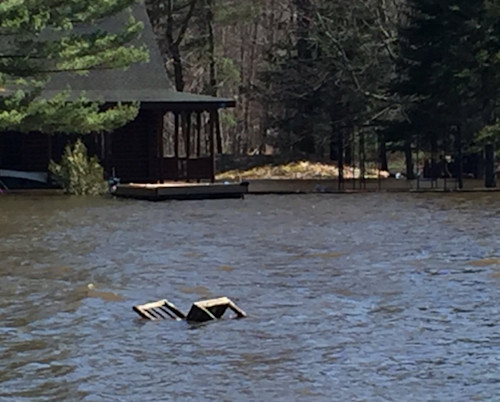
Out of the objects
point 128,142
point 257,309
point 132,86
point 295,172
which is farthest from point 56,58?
point 295,172

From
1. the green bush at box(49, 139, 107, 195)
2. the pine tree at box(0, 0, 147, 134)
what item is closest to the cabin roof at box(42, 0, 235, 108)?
the green bush at box(49, 139, 107, 195)

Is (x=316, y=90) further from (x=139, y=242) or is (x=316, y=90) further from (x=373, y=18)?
(x=139, y=242)

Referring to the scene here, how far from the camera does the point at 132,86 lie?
40.6 metres

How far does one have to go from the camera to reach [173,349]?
36.3 feet

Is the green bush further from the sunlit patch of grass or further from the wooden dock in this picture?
the sunlit patch of grass

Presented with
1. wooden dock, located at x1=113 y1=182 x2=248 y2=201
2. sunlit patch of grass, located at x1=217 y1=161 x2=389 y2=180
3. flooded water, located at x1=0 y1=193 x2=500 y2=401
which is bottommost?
flooded water, located at x1=0 y1=193 x2=500 y2=401

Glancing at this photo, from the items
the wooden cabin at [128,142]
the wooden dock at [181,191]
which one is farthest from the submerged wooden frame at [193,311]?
the wooden cabin at [128,142]

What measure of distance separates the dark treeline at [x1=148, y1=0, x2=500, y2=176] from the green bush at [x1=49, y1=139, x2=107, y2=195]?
863 cm

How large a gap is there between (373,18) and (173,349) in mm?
40765

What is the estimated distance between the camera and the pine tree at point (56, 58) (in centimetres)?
2886

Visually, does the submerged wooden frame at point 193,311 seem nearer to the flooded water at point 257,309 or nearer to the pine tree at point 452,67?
the flooded water at point 257,309

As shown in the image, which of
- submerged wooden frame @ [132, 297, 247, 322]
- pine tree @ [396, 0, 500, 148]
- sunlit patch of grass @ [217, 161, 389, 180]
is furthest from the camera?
sunlit patch of grass @ [217, 161, 389, 180]

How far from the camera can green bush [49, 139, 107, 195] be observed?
35062 millimetres

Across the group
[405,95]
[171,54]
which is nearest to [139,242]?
[405,95]
